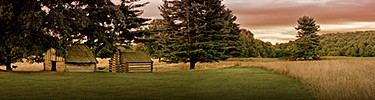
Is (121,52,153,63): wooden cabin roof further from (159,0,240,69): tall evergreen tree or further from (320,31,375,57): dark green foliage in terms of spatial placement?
(320,31,375,57): dark green foliage

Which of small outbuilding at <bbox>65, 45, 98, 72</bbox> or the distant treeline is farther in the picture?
the distant treeline

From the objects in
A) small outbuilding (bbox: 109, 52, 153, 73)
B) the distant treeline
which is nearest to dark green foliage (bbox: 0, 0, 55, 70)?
small outbuilding (bbox: 109, 52, 153, 73)

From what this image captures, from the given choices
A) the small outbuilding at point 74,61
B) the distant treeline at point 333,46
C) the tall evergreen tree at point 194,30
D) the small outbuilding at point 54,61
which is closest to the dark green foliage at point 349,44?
the distant treeline at point 333,46

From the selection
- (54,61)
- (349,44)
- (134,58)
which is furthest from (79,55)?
(349,44)

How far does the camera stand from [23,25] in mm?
22781

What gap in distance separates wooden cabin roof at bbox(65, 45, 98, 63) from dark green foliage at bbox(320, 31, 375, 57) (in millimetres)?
53298

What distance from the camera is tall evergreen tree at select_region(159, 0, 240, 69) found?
142ft

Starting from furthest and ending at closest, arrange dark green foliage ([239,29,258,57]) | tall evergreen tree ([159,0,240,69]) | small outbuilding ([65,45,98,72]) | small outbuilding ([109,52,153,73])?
dark green foliage ([239,29,258,57]) → tall evergreen tree ([159,0,240,69]) → small outbuilding ([109,52,153,73]) → small outbuilding ([65,45,98,72])

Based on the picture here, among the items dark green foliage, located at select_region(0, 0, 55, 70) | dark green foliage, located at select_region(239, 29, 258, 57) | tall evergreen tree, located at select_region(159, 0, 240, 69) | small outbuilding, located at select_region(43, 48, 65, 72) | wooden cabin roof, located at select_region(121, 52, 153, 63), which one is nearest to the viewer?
dark green foliage, located at select_region(0, 0, 55, 70)

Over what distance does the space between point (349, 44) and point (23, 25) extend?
68.7 metres

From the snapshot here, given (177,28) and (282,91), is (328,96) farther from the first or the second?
(177,28)

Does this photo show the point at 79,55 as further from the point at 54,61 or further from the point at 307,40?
the point at 307,40

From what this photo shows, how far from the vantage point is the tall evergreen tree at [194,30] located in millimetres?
43281

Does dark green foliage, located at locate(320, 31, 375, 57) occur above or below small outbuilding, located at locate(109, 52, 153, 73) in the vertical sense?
above
